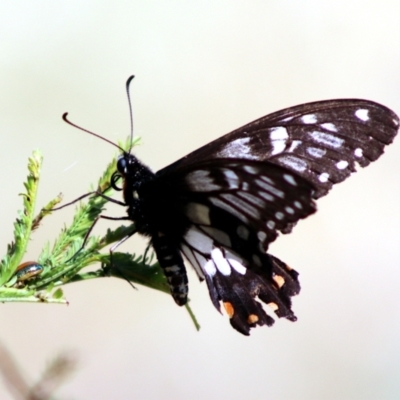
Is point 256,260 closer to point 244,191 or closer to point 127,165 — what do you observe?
point 244,191

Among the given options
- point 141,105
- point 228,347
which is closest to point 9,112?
point 141,105

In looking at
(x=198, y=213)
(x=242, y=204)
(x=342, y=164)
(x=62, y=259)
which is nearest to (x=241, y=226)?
(x=242, y=204)

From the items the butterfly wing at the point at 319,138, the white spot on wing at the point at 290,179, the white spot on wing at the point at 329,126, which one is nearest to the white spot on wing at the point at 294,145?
the butterfly wing at the point at 319,138

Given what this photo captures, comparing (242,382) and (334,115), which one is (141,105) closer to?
(242,382)

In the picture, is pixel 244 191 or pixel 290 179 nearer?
pixel 290 179

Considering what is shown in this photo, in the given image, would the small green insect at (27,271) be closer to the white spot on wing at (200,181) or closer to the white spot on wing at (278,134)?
the white spot on wing at (200,181)

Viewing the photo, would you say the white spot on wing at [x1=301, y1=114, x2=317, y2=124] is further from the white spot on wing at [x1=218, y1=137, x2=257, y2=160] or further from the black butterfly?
the white spot on wing at [x1=218, y1=137, x2=257, y2=160]
